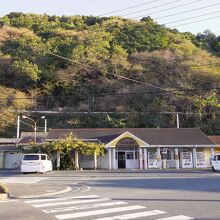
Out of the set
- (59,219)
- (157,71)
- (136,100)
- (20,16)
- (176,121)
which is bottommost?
(59,219)

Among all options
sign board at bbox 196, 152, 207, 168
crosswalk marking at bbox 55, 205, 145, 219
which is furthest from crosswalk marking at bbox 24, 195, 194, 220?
sign board at bbox 196, 152, 207, 168

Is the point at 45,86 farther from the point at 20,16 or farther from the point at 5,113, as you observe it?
the point at 20,16

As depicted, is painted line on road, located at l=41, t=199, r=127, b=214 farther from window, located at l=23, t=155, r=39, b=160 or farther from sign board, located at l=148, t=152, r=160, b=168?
sign board, located at l=148, t=152, r=160, b=168

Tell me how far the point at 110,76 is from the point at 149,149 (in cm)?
2663

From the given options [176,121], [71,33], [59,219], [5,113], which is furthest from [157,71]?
[59,219]

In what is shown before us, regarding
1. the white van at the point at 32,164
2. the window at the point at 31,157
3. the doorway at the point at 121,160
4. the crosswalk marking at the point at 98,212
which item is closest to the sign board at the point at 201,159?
the doorway at the point at 121,160

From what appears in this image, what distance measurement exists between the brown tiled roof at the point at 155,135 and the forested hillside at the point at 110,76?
12812 millimetres

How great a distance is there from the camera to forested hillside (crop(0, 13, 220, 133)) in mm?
58531

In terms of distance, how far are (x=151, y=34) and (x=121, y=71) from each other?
11.5 metres

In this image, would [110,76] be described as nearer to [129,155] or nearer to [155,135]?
[155,135]

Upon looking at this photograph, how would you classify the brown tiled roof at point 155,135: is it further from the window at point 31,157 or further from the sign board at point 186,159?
the window at point 31,157

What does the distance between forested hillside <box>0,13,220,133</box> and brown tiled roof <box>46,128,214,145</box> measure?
12812mm

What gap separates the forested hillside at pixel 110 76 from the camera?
5853 cm

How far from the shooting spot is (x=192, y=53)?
63.9 metres
